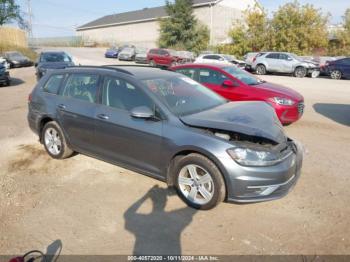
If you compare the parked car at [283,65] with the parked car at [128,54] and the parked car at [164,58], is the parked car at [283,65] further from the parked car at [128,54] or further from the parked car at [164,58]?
the parked car at [128,54]

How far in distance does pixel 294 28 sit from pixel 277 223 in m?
29.2

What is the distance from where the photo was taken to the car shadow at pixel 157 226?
10.4ft

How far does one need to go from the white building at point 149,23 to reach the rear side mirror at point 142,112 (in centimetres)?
3377

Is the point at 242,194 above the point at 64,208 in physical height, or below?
above

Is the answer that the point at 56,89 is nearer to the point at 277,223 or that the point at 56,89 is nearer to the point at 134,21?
the point at 277,223

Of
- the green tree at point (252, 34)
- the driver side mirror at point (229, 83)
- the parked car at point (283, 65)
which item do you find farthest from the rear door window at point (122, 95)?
the green tree at point (252, 34)

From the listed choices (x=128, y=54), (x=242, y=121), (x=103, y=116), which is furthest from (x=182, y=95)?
(x=128, y=54)

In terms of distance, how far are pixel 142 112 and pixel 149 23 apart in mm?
50283

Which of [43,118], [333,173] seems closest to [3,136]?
[43,118]

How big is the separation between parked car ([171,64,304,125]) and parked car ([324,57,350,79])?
14.1 metres

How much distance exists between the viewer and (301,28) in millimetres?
28672

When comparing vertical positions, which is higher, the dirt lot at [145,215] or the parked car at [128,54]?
the parked car at [128,54]

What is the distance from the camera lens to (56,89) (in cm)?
550

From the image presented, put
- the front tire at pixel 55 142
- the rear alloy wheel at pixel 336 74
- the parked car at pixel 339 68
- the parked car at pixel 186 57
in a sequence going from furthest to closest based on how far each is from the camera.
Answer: the parked car at pixel 186 57 → the rear alloy wheel at pixel 336 74 → the parked car at pixel 339 68 → the front tire at pixel 55 142
